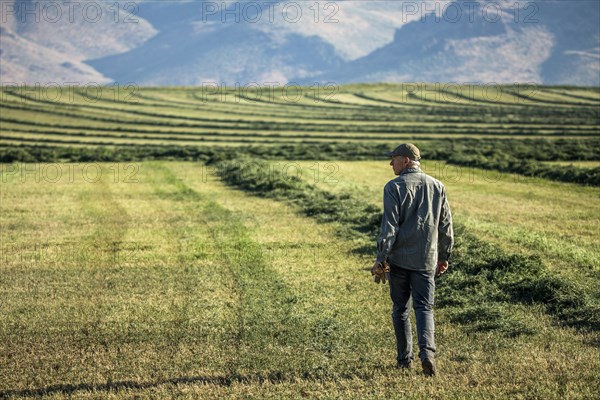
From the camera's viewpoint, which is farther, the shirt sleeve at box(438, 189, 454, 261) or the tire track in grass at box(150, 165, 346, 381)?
the tire track in grass at box(150, 165, 346, 381)

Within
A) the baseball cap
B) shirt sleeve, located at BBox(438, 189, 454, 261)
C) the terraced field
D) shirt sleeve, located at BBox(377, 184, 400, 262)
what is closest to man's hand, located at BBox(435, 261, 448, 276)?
shirt sleeve, located at BBox(438, 189, 454, 261)

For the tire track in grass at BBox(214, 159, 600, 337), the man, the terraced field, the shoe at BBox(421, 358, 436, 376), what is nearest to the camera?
the shoe at BBox(421, 358, 436, 376)

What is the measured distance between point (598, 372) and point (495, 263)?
6.23 m

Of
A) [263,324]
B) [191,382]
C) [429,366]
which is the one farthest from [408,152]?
[263,324]

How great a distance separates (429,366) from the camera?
881 centimetres

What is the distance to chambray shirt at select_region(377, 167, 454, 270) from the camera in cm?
891

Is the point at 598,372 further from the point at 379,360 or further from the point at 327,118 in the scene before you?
the point at 327,118

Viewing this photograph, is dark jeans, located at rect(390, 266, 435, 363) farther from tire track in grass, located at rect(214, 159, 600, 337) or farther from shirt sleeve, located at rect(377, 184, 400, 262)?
tire track in grass, located at rect(214, 159, 600, 337)

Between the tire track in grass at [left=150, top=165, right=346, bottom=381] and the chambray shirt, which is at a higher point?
the chambray shirt

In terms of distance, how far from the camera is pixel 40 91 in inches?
5458

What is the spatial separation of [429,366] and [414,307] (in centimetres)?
75

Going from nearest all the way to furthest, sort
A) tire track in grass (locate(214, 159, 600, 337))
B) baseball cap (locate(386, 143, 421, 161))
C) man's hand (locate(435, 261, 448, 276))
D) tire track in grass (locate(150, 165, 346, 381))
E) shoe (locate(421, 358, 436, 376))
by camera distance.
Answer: shoe (locate(421, 358, 436, 376)), baseball cap (locate(386, 143, 421, 161)), man's hand (locate(435, 261, 448, 276)), tire track in grass (locate(150, 165, 346, 381)), tire track in grass (locate(214, 159, 600, 337))

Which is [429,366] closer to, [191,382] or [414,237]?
[414,237]

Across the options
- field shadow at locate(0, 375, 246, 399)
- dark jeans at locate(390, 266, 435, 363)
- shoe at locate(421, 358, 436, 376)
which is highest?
dark jeans at locate(390, 266, 435, 363)
